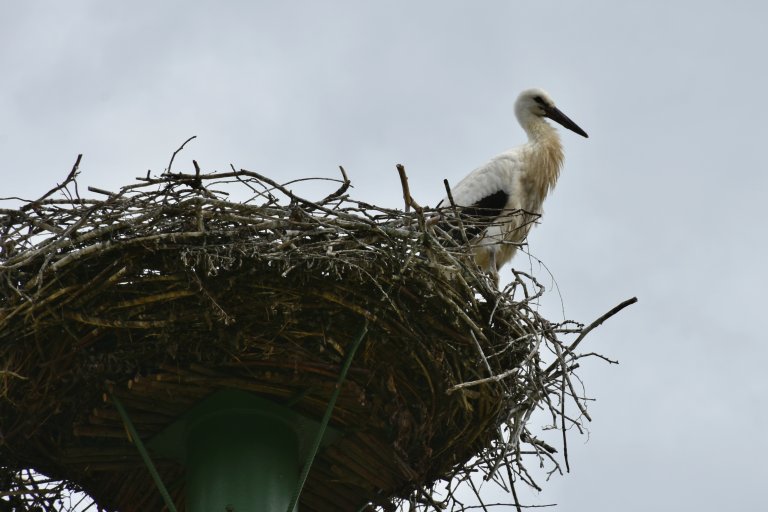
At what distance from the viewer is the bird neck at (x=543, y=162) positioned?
7.79 metres

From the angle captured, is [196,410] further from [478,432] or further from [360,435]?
[478,432]

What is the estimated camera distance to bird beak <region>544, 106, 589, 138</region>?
854 centimetres

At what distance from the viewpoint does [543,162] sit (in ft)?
25.9

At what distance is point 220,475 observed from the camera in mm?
4523

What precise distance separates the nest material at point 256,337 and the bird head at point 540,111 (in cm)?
366

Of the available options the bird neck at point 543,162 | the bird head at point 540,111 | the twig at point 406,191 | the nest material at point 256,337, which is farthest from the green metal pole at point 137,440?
the bird head at point 540,111

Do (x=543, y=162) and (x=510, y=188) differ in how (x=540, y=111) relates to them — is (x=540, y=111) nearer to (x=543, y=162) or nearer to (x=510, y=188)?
(x=543, y=162)

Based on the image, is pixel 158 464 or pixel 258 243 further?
pixel 158 464

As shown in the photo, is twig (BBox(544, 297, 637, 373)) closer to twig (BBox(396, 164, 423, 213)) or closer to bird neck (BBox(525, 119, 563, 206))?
twig (BBox(396, 164, 423, 213))

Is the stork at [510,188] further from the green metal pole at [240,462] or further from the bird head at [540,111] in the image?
the green metal pole at [240,462]

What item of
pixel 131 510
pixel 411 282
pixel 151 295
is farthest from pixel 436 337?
pixel 131 510

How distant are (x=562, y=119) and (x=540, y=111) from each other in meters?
0.15

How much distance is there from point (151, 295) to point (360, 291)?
0.70 metres

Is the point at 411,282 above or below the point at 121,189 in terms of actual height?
below
